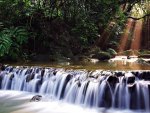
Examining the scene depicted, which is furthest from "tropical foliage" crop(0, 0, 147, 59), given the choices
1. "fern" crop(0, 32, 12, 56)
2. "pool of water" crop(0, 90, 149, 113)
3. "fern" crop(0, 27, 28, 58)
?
"pool of water" crop(0, 90, 149, 113)

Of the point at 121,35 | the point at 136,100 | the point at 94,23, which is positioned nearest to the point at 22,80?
the point at 136,100

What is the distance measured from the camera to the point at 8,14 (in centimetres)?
2147

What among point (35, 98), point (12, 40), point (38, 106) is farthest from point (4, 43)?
point (38, 106)

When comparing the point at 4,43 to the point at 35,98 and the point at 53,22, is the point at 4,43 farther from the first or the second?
A: the point at 35,98

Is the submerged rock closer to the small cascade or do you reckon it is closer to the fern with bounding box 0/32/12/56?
the small cascade

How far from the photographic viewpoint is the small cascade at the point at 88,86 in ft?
39.3

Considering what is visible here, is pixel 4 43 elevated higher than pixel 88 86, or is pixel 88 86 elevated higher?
pixel 4 43

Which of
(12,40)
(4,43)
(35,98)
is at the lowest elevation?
(35,98)

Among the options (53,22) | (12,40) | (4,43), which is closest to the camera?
(4,43)

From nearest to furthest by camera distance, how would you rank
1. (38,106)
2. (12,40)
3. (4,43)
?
(38,106)
(4,43)
(12,40)

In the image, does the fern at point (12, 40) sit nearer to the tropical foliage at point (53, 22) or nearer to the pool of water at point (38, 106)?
the tropical foliage at point (53, 22)

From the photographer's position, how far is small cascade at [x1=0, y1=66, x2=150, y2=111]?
11992mm

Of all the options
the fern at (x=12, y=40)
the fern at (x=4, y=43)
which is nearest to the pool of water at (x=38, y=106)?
the fern at (x=4, y=43)

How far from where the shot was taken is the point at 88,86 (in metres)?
12.9
